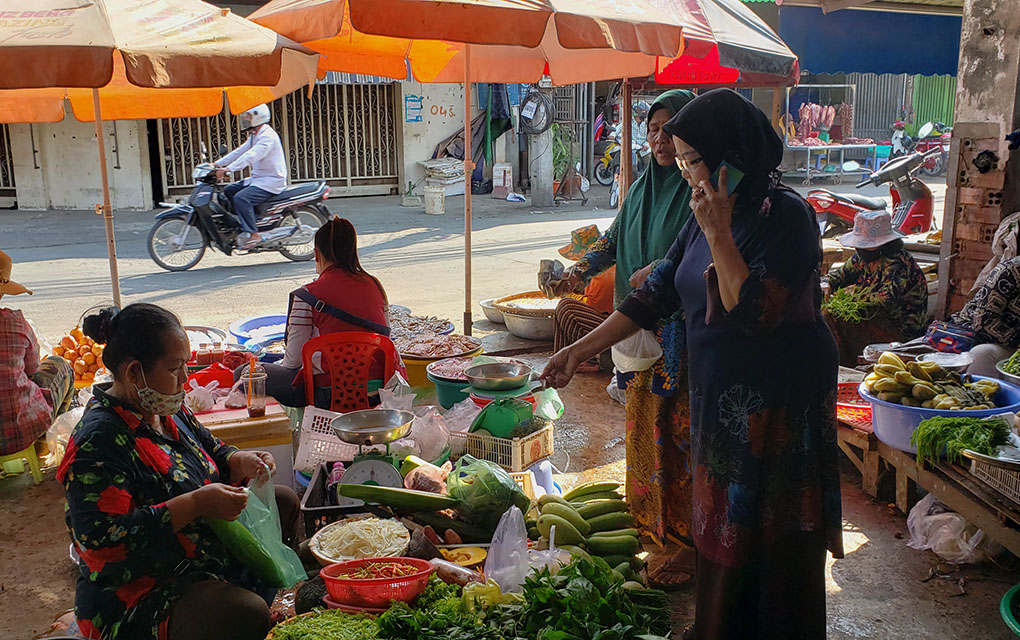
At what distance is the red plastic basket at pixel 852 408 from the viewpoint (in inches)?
173

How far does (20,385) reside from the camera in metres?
4.18

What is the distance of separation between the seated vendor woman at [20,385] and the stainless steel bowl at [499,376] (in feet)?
7.21

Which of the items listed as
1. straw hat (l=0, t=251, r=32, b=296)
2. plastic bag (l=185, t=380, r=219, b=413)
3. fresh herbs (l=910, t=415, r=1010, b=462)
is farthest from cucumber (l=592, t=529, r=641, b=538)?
straw hat (l=0, t=251, r=32, b=296)

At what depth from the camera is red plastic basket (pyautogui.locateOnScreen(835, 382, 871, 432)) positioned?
173 inches

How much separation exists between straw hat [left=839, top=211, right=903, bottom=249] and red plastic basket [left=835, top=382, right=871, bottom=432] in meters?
1.04

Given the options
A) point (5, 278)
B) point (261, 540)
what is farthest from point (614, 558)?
point (5, 278)

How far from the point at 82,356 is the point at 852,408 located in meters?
4.57

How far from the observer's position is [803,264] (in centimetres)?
227

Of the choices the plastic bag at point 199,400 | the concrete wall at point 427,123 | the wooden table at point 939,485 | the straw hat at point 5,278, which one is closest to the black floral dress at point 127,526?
the plastic bag at point 199,400

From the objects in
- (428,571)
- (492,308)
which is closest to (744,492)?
(428,571)

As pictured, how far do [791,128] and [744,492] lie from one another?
1917cm

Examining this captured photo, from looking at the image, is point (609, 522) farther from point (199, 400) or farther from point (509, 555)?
point (199, 400)

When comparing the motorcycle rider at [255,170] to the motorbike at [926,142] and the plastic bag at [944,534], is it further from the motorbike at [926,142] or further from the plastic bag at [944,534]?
the motorbike at [926,142]

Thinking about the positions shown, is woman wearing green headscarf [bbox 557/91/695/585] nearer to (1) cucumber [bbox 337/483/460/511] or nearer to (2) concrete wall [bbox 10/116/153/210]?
(1) cucumber [bbox 337/483/460/511]
